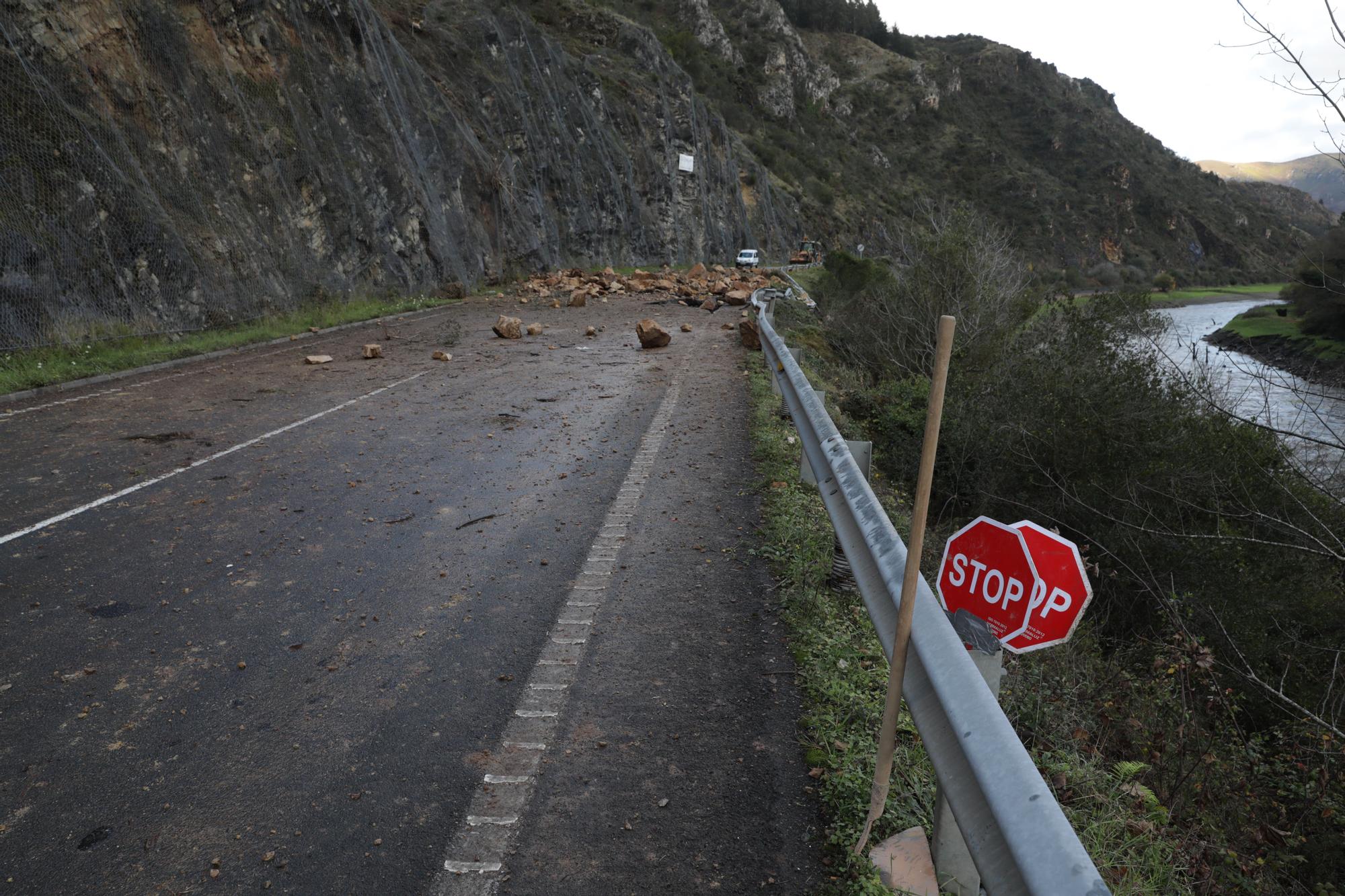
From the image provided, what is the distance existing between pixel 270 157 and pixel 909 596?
21.6 meters

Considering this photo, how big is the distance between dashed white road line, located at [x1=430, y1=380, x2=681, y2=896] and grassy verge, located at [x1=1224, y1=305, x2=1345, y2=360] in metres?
11.4

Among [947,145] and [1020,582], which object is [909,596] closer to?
[1020,582]

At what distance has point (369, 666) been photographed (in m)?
3.66

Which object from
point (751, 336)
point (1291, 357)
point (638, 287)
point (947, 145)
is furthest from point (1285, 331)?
point (947, 145)

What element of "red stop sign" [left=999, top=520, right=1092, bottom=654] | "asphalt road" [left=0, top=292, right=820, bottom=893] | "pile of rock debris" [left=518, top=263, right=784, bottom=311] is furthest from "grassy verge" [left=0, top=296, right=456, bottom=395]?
"red stop sign" [left=999, top=520, right=1092, bottom=654]

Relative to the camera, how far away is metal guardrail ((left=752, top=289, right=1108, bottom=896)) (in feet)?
4.79

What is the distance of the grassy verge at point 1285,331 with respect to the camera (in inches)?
581

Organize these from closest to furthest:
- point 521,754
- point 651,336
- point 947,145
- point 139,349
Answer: point 521,754 < point 139,349 < point 651,336 < point 947,145

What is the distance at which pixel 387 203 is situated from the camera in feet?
77.8

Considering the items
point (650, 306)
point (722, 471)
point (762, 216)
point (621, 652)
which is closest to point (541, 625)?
point (621, 652)

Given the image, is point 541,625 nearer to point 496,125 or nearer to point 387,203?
point 387,203

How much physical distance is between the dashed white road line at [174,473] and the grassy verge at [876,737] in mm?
4951

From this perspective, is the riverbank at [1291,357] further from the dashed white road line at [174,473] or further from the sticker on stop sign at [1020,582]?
the dashed white road line at [174,473]

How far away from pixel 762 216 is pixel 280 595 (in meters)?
70.0
